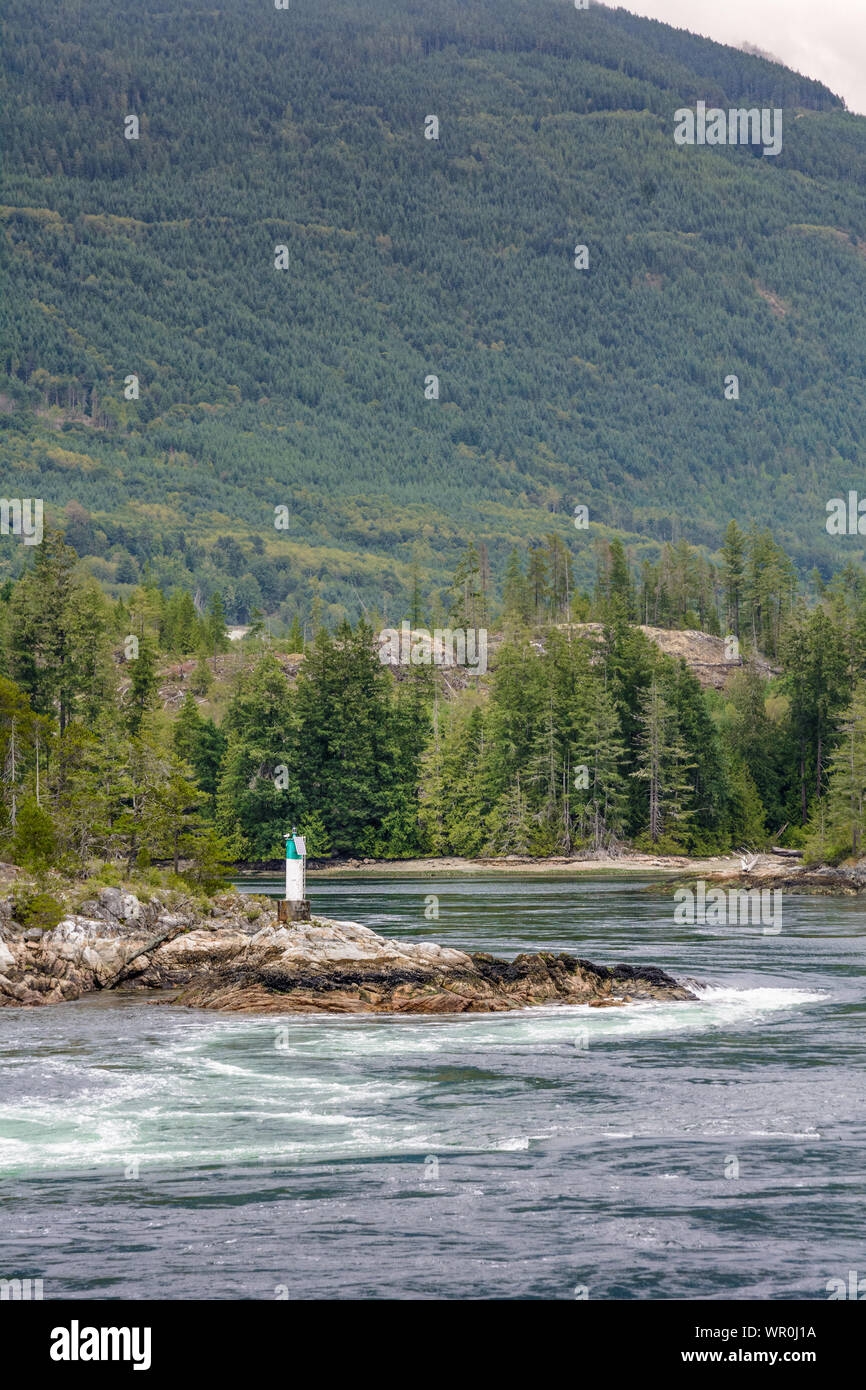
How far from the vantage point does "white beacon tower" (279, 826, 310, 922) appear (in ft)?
170

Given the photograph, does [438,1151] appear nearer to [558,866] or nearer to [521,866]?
[558,866]

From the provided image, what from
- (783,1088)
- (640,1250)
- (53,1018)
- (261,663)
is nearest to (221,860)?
(53,1018)

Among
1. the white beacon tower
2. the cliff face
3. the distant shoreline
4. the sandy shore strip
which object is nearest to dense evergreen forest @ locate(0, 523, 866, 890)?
the distant shoreline

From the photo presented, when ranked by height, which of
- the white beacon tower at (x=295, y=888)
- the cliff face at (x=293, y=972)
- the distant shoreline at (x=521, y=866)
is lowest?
the distant shoreline at (x=521, y=866)

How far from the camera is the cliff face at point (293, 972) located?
45.1m

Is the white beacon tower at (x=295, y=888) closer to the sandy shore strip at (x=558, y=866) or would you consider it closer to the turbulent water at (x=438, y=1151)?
the turbulent water at (x=438, y=1151)

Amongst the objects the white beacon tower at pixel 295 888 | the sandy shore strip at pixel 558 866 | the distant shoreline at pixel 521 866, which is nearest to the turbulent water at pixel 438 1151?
the white beacon tower at pixel 295 888

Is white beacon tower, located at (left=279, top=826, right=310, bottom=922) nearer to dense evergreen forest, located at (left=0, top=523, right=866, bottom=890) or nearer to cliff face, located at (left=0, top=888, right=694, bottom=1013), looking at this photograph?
cliff face, located at (left=0, top=888, right=694, bottom=1013)

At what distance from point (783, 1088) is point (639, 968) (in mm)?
15251

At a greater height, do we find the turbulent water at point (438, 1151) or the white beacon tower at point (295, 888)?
the white beacon tower at point (295, 888)

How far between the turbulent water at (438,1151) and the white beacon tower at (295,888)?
6.47 meters

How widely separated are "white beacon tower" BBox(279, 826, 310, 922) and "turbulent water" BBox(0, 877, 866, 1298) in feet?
21.2

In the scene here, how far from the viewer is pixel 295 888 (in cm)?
5269

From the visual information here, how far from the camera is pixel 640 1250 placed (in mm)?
22812
